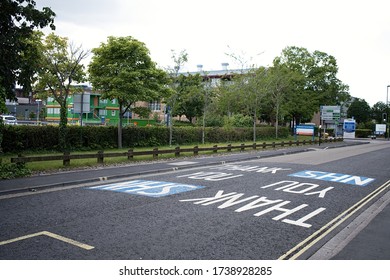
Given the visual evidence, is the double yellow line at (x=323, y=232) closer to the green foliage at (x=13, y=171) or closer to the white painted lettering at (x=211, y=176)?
the white painted lettering at (x=211, y=176)

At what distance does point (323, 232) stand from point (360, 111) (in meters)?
113

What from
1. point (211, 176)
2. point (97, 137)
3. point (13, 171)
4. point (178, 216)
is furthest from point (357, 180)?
point (97, 137)

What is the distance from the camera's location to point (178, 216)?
7.64 meters

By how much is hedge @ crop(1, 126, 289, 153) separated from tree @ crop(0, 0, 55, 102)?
2.03 meters

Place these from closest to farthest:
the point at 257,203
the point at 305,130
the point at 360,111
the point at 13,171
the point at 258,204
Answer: the point at 258,204, the point at 257,203, the point at 13,171, the point at 305,130, the point at 360,111

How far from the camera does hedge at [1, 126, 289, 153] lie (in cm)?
2012

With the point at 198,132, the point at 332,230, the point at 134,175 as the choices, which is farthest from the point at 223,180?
the point at 198,132

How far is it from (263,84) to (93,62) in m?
22.8

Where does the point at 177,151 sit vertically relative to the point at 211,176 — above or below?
above

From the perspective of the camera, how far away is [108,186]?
11336mm

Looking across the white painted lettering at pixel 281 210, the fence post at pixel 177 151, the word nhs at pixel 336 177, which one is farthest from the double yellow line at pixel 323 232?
the fence post at pixel 177 151

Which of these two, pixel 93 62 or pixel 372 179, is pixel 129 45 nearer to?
pixel 93 62

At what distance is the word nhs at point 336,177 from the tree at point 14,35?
39.4ft

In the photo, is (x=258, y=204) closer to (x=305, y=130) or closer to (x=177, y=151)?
(x=177, y=151)
